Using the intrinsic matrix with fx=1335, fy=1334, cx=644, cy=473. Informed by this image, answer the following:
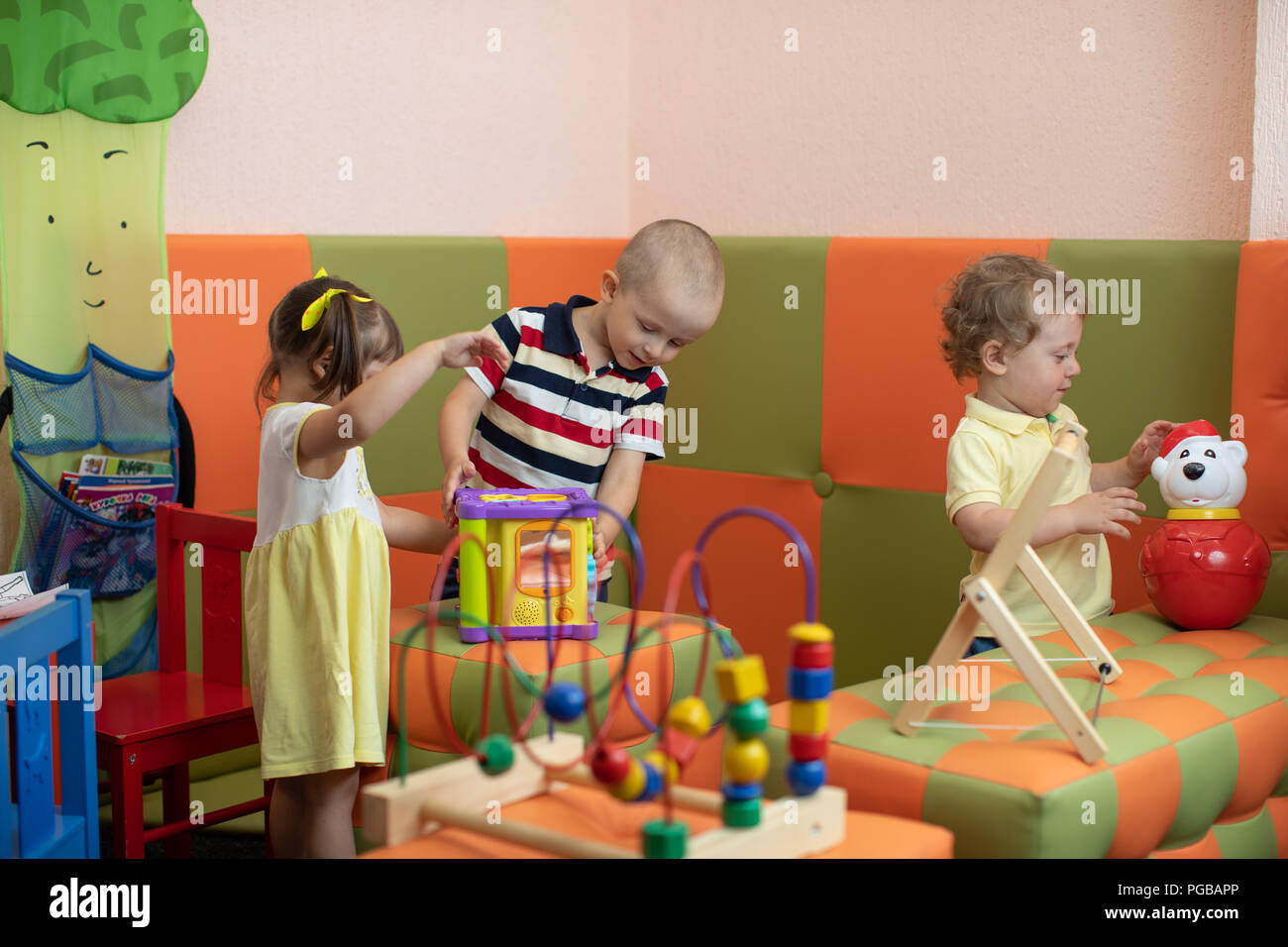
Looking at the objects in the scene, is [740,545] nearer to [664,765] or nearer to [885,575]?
[885,575]

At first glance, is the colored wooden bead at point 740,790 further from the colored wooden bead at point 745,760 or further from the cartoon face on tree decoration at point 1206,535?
the cartoon face on tree decoration at point 1206,535

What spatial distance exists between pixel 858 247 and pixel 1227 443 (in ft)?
2.57

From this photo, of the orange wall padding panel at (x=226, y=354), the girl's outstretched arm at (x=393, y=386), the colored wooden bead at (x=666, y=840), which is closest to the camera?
the colored wooden bead at (x=666, y=840)

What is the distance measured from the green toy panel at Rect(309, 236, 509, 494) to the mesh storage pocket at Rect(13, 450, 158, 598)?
461mm

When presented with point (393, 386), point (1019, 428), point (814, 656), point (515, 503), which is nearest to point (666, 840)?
point (814, 656)

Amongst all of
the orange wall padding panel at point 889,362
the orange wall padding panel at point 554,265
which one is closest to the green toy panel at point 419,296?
the orange wall padding panel at point 554,265

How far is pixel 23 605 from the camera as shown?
1.43 meters

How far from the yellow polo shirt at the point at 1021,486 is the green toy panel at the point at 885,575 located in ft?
1.26

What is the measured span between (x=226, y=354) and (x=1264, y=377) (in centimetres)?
153

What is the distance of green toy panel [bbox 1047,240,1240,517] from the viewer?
6.19 feet

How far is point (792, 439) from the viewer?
2436mm

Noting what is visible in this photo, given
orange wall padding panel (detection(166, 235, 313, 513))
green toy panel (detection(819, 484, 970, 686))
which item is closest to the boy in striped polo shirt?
orange wall padding panel (detection(166, 235, 313, 513))

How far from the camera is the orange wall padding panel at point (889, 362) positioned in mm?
2191
